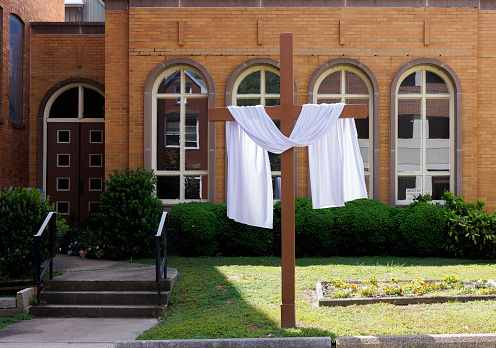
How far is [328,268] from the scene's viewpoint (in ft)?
31.2

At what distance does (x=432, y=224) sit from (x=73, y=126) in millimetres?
8922

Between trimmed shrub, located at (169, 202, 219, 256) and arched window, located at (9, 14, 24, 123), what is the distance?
194 inches

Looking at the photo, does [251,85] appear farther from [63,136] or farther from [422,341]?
[422,341]

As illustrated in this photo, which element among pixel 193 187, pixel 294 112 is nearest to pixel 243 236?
pixel 193 187

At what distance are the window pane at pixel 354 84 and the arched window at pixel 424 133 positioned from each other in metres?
0.74

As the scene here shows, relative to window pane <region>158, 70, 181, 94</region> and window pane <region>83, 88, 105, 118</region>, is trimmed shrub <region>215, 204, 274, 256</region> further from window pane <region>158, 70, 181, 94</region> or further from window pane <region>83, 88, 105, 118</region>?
window pane <region>83, 88, 105, 118</region>

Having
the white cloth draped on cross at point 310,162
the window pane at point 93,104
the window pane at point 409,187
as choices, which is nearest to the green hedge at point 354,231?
the window pane at point 409,187

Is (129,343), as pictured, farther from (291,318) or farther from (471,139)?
(471,139)

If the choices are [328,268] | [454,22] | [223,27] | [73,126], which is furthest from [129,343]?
[454,22]

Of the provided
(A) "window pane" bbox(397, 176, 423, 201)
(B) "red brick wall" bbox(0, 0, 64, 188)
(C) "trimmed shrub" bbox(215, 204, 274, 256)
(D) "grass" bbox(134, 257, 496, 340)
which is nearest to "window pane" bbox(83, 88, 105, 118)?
(B) "red brick wall" bbox(0, 0, 64, 188)

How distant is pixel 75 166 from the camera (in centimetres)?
1342

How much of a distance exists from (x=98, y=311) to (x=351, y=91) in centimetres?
764

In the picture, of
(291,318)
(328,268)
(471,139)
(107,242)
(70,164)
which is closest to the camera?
(291,318)

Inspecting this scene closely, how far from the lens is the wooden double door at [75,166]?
43.9 ft
